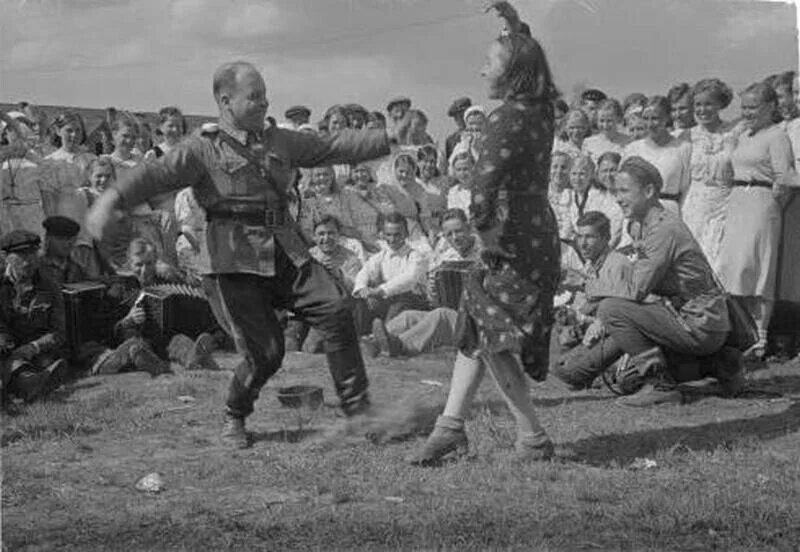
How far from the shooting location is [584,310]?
20.7 ft

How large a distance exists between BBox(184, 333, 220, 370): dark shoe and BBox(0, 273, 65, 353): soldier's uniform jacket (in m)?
0.68

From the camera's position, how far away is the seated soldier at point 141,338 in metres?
6.55

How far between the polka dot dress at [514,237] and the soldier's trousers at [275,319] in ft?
2.10

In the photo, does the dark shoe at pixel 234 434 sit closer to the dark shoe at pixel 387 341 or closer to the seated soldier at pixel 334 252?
the dark shoe at pixel 387 341

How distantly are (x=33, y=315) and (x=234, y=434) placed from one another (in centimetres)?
186

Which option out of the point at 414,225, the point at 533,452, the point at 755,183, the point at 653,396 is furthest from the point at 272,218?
the point at 755,183

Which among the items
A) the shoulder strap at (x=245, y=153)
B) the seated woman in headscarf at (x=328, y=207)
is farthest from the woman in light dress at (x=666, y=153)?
the shoulder strap at (x=245, y=153)

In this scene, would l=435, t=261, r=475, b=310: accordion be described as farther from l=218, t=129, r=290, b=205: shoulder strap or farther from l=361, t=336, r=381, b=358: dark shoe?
l=218, t=129, r=290, b=205: shoulder strap

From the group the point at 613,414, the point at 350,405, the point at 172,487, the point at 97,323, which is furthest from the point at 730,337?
the point at 97,323

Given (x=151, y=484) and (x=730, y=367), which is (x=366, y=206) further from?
(x=151, y=484)

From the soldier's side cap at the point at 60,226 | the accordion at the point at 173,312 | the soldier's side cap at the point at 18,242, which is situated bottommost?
the accordion at the point at 173,312

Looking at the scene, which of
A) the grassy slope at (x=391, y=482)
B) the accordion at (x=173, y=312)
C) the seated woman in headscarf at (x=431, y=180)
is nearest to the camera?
the grassy slope at (x=391, y=482)

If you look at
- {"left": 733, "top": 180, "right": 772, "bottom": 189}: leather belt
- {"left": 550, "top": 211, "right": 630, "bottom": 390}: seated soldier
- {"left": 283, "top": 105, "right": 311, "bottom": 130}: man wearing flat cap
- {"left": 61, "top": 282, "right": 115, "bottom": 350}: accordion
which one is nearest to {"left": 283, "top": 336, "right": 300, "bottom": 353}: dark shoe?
{"left": 61, "top": 282, "right": 115, "bottom": 350}: accordion

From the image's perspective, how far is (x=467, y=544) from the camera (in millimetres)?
3680
